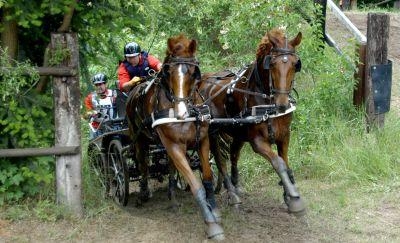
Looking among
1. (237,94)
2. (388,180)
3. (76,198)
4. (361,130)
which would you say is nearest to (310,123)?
(361,130)

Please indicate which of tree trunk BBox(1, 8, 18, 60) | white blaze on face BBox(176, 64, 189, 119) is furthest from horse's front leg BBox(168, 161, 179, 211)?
tree trunk BBox(1, 8, 18, 60)

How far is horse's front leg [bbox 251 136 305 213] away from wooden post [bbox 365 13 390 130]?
10.5 ft

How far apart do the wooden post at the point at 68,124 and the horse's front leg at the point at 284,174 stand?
209 centimetres

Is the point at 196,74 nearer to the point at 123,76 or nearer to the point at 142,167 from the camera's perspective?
the point at 142,167

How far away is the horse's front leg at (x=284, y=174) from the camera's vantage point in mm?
6816

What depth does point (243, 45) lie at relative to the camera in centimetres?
1096

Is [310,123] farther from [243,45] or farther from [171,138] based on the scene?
[171,138]

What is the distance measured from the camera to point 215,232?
6355mm

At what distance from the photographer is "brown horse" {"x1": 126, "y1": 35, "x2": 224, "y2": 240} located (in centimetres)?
650

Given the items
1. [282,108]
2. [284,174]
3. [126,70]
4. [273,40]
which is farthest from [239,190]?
[273,40]

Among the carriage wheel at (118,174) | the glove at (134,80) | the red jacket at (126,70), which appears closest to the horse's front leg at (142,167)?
the carriage wheel at (118,174)

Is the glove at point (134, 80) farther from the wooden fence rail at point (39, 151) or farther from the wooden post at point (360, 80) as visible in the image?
the wooden post at point (360, 80)

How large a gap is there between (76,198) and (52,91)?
4.06 feet

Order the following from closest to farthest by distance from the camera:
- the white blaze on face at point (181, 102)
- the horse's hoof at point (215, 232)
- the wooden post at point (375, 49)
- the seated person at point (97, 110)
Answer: the horse's hoof at point (215, 232) < the white blaze on face at point (181, 102) < the seated person at point (97, 110) < the wooden post at point (375, 49)
